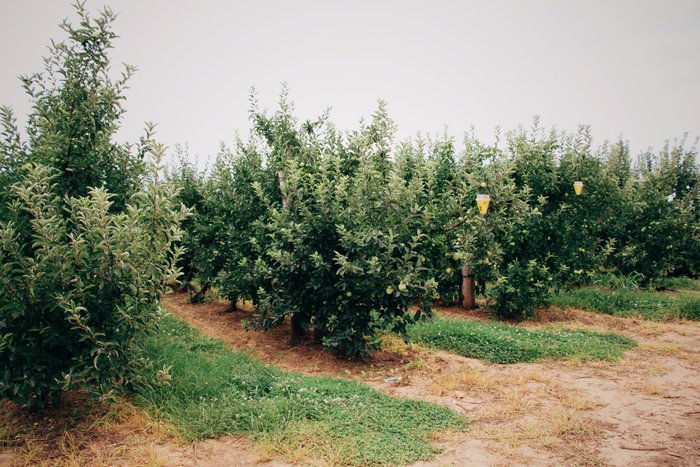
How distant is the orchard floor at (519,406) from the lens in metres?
4.11

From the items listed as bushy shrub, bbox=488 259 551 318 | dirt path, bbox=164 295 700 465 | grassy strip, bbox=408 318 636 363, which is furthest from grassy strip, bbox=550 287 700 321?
grassy strip, bbox=408 318 636 363

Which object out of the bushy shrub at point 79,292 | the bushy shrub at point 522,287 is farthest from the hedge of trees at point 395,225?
the bushy shrub at point 79,292

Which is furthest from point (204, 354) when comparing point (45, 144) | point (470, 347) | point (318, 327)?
point (470, 347)

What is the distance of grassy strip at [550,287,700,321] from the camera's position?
393 inches

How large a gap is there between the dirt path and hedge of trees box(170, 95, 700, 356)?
558mm

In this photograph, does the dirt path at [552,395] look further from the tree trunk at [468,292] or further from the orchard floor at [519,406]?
the tree trunk at [468,292]

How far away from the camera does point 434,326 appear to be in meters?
8.45

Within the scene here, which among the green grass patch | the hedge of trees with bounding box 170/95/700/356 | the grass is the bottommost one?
the grass

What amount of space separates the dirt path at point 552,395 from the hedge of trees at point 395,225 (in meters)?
0.56

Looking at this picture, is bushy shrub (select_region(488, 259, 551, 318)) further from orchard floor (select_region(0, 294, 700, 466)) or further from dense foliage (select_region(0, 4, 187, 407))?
dense foliage (select_region(0, 4, 187, 407))

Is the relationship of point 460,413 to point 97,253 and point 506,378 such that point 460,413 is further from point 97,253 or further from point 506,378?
point 97,253

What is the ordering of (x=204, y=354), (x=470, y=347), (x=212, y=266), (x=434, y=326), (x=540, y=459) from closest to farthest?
(x=540, y=459) < (x=204, y=354) < (x=470, y=347) < (x=434, y=326) < (x=212, y=266)

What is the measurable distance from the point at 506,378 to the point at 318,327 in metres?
2.87

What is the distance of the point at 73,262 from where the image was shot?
4129 mm
